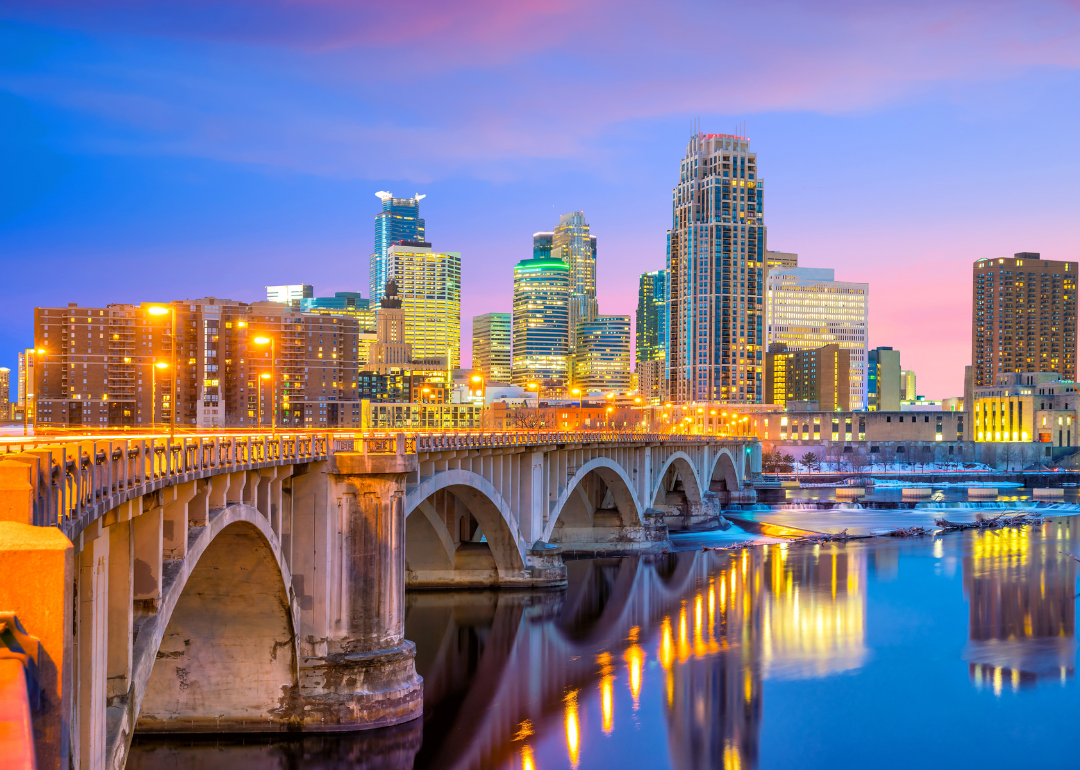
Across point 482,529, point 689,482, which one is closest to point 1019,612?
point 482,529

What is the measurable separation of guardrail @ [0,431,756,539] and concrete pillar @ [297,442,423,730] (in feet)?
3.84

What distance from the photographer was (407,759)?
33.0 metres

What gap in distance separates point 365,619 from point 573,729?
350 inches

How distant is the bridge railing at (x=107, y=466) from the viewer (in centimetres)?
1366

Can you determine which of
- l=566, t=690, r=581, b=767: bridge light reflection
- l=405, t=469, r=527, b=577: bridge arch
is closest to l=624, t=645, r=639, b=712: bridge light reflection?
l=566, t=690, r=581, b=767: bridge light reflection

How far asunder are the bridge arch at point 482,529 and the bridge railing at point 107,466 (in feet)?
86.9

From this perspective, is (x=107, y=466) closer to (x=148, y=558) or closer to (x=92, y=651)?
(x=92, y=651)

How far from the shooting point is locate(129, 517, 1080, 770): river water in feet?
114

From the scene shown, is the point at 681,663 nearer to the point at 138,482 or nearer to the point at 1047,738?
the point at 1047,738

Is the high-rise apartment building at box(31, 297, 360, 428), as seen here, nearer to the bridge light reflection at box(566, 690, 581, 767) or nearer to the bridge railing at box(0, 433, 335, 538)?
the bridge light reflection at box(566, 690, 581, 767)

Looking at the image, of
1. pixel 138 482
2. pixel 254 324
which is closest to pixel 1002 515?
pixel 254 324

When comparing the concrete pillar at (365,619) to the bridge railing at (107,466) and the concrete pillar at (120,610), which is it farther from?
the concrete pillar at (120,610)

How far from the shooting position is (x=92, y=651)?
16891 millimetres

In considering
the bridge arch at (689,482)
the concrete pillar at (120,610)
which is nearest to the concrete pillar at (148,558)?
the concrete pillar at (120,610)
